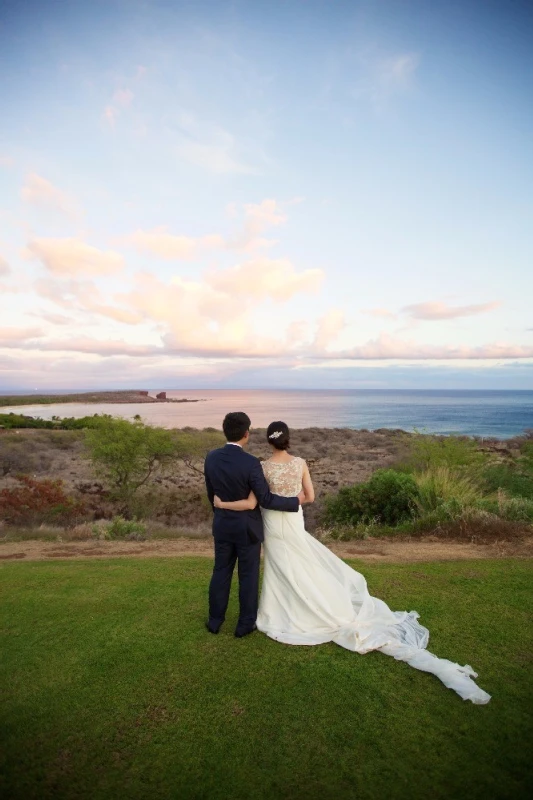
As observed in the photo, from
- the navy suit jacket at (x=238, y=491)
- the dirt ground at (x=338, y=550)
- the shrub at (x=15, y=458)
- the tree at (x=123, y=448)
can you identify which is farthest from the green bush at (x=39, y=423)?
the navy suit jacket at (x=238, y=491)

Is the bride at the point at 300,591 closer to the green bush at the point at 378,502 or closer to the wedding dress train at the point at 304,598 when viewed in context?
the wedding dress train at the point at 304,598

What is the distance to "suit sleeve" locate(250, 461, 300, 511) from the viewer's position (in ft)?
15.8

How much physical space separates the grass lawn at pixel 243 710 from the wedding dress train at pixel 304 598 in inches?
8.2

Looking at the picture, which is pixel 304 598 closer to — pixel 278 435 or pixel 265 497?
pixel 265 497

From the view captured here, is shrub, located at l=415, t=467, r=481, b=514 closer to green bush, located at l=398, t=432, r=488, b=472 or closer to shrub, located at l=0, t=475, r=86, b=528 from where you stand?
green bush, located at l=398, t=432, r=488, b=472

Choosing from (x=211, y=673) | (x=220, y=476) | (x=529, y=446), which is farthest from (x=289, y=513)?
(x=529, y=446)

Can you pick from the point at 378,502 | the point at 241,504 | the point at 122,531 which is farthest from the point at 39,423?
Answer: the point at 241,504

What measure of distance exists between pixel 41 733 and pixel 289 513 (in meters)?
2.96

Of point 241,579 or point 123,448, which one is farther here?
point 123,448

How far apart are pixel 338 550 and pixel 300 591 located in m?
4.29

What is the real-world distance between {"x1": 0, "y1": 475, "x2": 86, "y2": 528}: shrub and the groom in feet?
45.7

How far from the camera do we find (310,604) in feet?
16.6

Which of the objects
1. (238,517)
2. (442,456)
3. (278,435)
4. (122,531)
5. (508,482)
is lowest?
(508,482)

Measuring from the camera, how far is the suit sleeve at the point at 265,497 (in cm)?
482
